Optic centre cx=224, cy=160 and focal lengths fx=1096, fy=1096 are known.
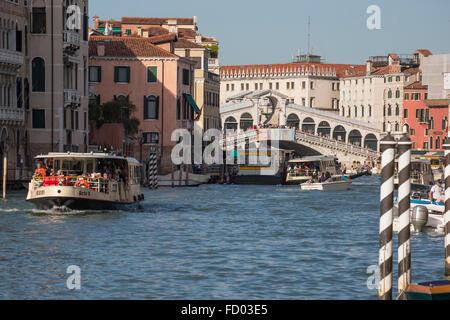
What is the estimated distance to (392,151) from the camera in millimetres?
15383

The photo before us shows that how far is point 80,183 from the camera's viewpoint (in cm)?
3028

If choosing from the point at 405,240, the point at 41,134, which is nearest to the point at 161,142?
the point at 41,134

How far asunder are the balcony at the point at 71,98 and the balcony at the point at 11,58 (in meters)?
2.90

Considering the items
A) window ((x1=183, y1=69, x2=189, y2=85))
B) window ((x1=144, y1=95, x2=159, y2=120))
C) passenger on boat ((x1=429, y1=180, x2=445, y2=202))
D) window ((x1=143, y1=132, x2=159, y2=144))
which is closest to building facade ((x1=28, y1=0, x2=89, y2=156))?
window ((x1=143, y1=132, x2=159, y2=144))

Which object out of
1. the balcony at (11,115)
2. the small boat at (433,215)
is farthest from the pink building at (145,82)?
the small boat at (433,215)

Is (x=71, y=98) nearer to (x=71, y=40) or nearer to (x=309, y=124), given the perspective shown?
(x=71, y=40)

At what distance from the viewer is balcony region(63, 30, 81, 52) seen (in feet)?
153

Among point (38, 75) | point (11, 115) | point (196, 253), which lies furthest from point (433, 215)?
point (38, 75)

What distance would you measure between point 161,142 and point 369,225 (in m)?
31.7

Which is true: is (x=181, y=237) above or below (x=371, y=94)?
below

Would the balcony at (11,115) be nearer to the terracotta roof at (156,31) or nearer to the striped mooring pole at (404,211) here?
the striped mooring pole at (404,211)

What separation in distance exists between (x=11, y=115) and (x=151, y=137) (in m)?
17.7

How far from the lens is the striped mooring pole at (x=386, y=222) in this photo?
1513 centimetres

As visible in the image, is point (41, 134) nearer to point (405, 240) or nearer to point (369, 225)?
point (369, 225)
